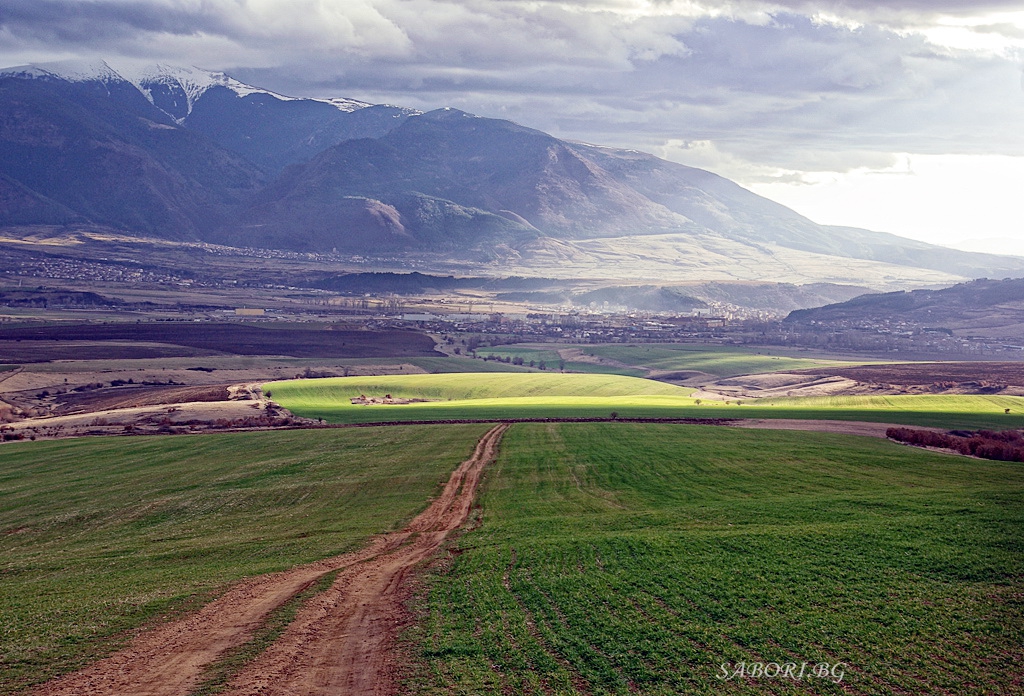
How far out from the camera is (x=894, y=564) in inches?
1033

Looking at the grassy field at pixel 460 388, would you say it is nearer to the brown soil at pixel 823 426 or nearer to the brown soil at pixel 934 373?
the brown soil at pixel 934 373

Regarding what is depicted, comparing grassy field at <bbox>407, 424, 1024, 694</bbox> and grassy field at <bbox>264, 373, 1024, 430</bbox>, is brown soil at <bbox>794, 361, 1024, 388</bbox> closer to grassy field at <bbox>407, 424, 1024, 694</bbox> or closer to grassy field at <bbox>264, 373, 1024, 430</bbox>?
grassy field at <bbox>264, 373, 1024, 430</bbox>

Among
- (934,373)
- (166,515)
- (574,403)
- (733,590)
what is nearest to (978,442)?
(733,590)

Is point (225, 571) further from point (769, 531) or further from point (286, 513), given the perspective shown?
point (769, 531)

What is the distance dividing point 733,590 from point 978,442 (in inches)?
1597

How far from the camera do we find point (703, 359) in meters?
159

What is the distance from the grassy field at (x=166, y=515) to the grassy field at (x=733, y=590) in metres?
7.45

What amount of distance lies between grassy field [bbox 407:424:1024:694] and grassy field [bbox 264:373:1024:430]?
3703 centimetres

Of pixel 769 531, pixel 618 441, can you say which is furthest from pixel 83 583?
pixel 618 441

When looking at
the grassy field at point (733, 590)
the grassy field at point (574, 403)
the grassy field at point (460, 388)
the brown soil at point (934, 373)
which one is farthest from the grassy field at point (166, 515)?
the brown soil at point (934, 373)

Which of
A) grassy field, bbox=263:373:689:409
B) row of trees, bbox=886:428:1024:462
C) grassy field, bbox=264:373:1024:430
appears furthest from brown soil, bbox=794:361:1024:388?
row of trees, bbox=886:428:1024:462

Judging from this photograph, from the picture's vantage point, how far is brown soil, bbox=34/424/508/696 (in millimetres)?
19344

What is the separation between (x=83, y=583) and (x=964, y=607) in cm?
2702

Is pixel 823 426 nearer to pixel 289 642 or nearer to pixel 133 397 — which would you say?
pixel 289 642
